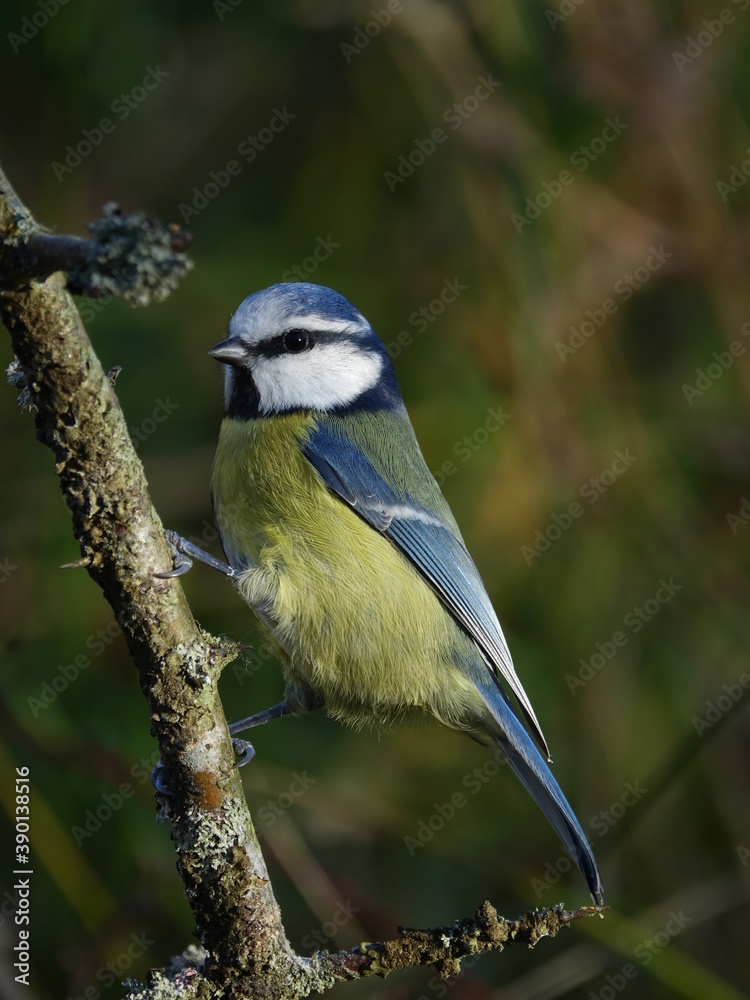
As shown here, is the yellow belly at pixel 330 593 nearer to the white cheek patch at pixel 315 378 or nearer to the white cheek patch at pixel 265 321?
the white cheek patch at pixel 315 378

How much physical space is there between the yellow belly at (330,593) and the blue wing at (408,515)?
3 cm

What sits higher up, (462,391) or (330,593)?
(462,391)

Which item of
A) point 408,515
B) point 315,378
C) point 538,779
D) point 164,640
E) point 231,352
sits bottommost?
point 538,779

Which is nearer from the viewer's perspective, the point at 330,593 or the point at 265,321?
the point at 330,593

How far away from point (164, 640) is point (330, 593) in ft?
2.32

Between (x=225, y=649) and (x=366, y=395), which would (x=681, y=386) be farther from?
(x=225, y=649)

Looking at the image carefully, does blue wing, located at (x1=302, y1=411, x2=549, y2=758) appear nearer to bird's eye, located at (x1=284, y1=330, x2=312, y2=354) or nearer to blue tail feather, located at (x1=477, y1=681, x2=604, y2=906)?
blue tail feather, located at (x1=477, y1=681, x2=604, y2=906)

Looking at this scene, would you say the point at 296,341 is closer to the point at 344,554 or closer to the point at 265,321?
the point at 265,321

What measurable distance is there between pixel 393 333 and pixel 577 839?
6.68 ft

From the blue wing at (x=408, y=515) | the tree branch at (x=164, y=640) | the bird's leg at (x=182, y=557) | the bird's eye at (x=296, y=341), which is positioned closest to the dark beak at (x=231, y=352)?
the bird's eye at (x=296, y=341)

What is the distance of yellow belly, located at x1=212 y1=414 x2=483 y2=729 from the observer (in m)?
2.07

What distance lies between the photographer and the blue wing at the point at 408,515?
87.2 inches

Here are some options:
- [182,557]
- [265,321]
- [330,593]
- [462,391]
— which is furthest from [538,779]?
[462,391]

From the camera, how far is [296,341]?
230cm
